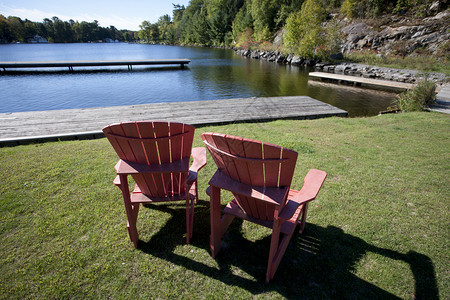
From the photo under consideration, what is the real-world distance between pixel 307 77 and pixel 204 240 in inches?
813

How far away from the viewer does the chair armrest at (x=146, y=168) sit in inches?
90.9

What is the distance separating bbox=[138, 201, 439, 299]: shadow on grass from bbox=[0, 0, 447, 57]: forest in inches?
1087

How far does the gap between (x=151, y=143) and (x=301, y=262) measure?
2005mm

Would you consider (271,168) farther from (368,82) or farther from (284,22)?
(284,22)

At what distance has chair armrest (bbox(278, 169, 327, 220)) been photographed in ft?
6.76

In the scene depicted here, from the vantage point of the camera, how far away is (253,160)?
1.87m

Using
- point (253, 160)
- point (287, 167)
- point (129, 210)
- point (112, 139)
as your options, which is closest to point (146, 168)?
point (112, 139)

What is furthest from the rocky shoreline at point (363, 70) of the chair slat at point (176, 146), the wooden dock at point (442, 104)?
the chair slat at point (176, 146)

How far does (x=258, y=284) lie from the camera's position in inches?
88.0

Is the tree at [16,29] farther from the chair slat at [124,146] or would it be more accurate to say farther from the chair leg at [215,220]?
the chair leg at [215,220]

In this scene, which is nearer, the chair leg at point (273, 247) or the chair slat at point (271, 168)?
the chair slat at point (271, 168)

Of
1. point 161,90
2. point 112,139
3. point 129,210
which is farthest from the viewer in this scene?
point 161,90

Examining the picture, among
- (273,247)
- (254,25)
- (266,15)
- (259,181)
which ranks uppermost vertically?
(266,15)

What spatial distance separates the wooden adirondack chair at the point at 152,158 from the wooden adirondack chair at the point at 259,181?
0.41 metres
